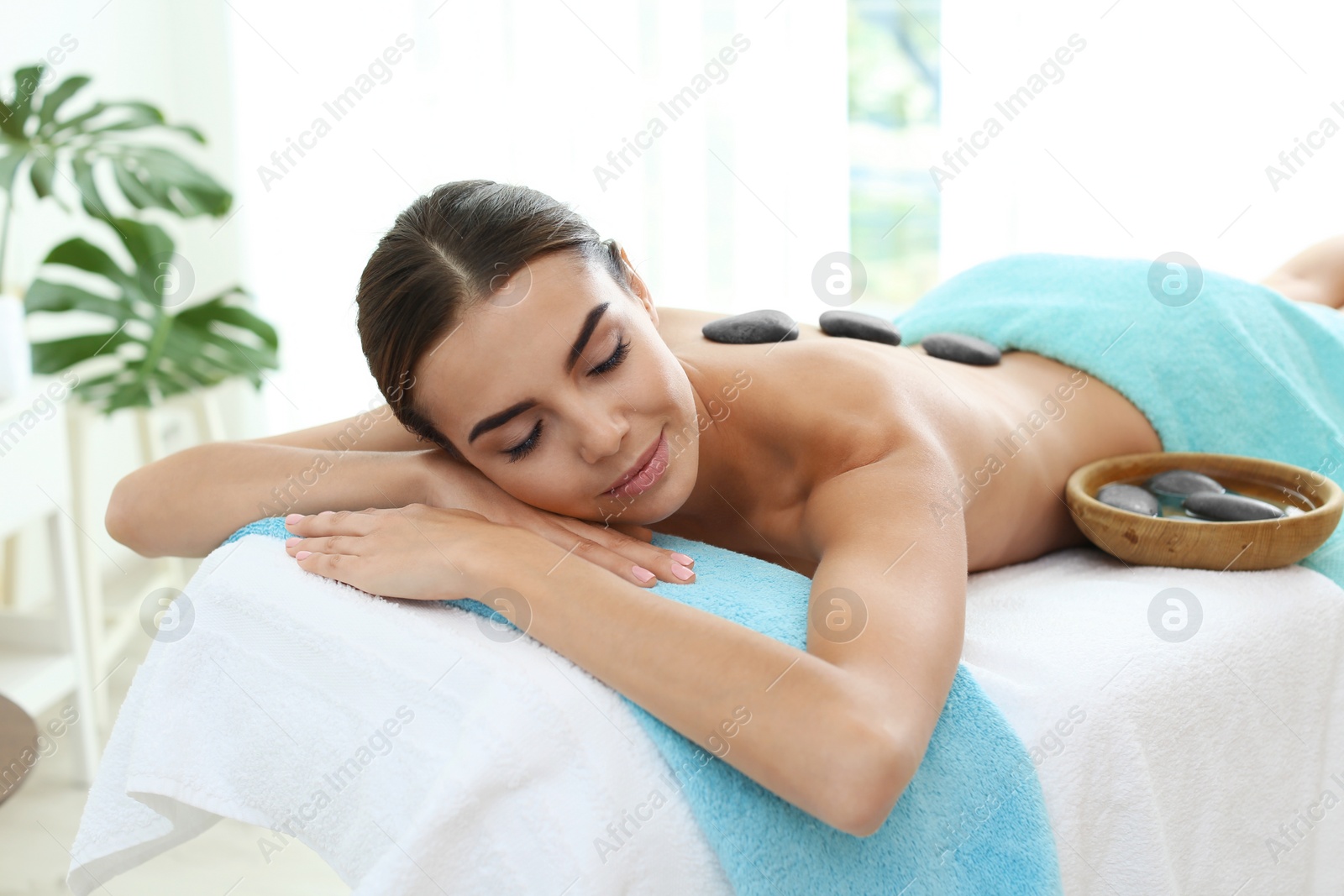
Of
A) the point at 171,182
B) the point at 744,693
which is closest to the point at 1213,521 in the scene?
the point at 744,693

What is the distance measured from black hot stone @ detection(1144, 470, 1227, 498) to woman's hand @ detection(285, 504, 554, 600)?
78cm

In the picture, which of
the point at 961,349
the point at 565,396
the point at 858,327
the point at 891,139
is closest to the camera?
the point at 565,396

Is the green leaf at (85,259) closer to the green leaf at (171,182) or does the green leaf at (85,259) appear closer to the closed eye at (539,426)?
the green leaf at (171,182)

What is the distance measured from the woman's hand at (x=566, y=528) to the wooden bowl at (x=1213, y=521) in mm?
506

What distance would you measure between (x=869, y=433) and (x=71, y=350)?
1.82m

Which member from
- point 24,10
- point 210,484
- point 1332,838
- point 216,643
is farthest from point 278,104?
point 1332,838

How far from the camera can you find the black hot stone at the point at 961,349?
4.66 feet

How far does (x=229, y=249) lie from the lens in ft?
10.5

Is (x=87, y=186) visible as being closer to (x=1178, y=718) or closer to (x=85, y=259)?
(x=85, y=259)

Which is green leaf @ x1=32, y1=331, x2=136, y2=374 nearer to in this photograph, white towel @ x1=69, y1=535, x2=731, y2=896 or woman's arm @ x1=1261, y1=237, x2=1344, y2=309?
white towel @ x1=69, y1=535, x2=731, y2=896

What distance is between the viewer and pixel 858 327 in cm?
132

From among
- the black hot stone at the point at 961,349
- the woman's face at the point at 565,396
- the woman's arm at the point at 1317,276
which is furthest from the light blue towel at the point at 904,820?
the woman's arm at the point at 1317,276

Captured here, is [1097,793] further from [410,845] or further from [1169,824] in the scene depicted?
[410,845]

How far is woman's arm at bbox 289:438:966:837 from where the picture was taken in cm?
76
